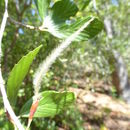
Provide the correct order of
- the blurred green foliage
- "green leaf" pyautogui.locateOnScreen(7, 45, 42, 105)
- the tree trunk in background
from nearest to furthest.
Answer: "green leaf" pyautogui.locateOnScreen(7, 45, 42, 105)
the blurred green foliage
the tree trunk in background

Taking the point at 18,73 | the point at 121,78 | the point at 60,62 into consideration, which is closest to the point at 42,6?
the point at 18,73

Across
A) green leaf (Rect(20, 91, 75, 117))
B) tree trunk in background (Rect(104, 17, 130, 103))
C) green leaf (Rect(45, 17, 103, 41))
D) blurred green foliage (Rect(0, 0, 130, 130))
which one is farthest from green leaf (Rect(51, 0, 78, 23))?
tree trunk in background (Rect(104, 17, 130, 103))

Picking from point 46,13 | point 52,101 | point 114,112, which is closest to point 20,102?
point 46,13

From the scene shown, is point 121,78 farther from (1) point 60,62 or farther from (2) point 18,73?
(2) point 18,73

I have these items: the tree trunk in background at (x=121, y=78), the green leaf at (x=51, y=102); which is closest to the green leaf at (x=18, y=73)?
the green leaf at (x=51, y=102)

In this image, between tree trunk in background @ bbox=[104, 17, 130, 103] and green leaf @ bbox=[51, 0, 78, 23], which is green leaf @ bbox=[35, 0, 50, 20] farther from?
tree trunk in background @ bbox=[104, 17, 130, 103]

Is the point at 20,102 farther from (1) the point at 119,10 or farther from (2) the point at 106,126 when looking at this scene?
(1) the point at 119,10
